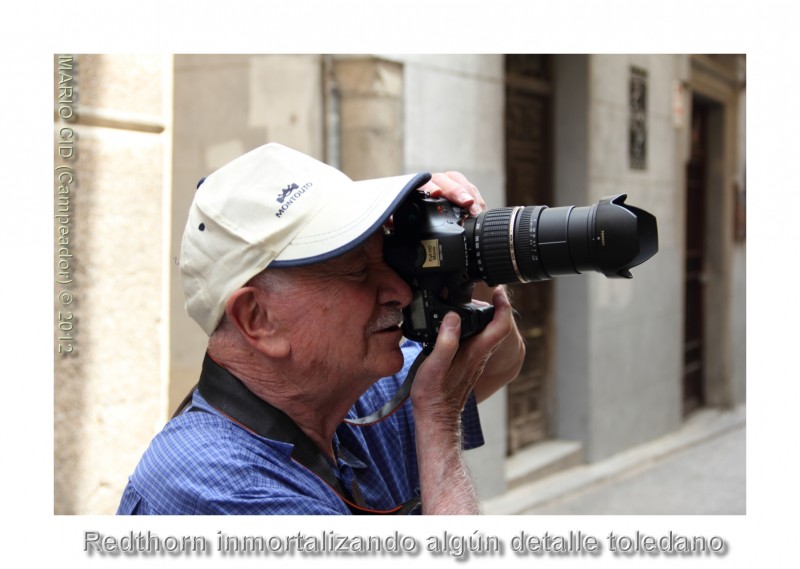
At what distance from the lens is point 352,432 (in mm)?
1791

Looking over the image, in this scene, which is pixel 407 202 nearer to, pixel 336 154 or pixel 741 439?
pixel 336 154

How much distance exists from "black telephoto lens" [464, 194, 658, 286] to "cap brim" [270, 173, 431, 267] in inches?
9.1

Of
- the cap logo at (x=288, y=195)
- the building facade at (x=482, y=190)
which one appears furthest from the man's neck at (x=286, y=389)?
the building facade at (x=482, y=190)

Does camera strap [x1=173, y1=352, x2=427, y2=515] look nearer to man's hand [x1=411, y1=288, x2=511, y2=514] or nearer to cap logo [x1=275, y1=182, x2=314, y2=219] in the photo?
man's hand [x1=411, y1=288, x2=511, y2=514]

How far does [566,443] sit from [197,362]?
309cm

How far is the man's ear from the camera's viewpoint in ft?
5.10

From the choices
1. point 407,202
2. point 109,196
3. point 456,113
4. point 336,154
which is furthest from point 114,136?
point 456,113

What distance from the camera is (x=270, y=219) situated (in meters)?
1.51

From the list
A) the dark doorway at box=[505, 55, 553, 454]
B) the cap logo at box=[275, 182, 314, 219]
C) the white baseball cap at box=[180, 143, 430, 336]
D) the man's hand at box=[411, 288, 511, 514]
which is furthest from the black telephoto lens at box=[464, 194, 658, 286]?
the dark doorway at box=[505, 55, 553, 454]

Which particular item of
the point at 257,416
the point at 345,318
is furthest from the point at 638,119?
the point at 257,416

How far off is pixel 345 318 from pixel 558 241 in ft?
1.33

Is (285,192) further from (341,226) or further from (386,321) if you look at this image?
(386,321)

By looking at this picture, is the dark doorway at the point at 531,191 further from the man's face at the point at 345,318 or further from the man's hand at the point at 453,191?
the man's face at the point at 345,318

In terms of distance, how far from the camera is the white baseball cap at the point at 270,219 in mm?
1510
